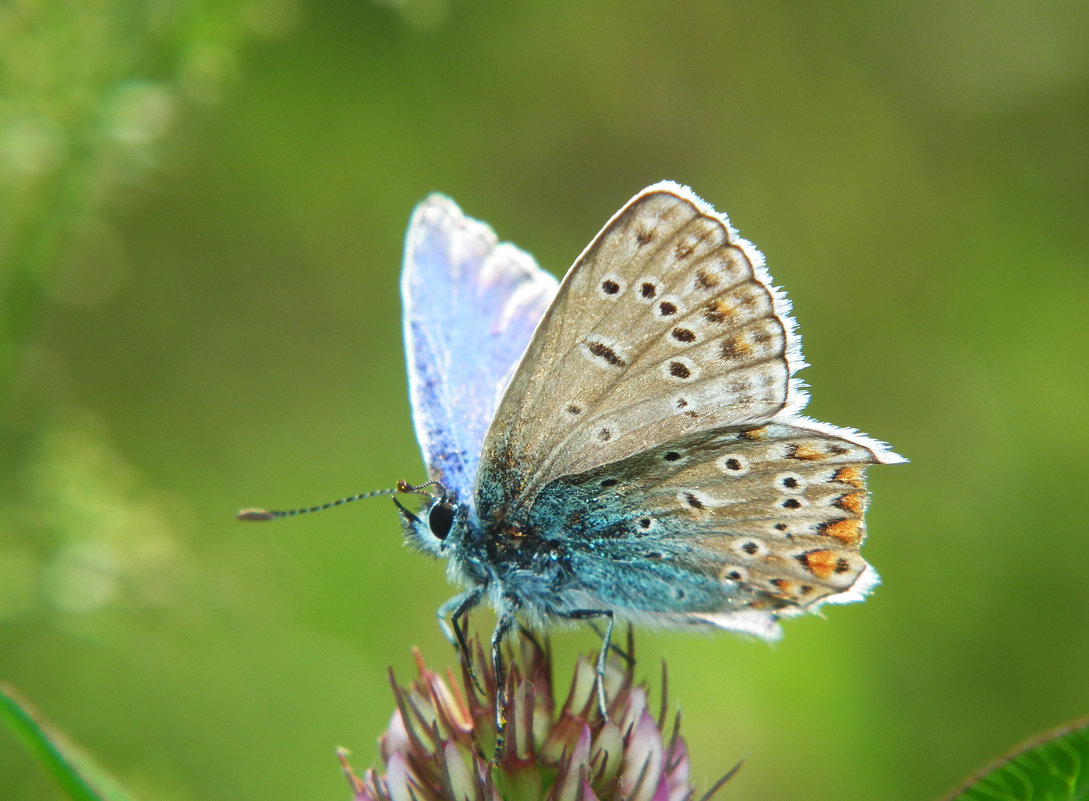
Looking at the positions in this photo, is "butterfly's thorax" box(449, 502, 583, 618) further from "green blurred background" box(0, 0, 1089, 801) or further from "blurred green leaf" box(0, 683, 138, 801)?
"green blurred background" box(0, 0, 1089, 801)

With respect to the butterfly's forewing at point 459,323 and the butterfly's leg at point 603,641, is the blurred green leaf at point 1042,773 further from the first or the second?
the butterfly's forewing at point 459,323

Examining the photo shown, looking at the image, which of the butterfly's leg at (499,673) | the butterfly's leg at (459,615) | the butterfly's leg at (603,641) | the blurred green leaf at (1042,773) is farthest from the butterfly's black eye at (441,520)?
the blurred green leaf at (1042,773)

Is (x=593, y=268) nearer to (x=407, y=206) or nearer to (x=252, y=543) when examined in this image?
(x=252, y=543)

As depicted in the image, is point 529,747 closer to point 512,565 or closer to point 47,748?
point 512,565

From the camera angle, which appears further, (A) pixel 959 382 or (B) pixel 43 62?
(A) pixel 959 382

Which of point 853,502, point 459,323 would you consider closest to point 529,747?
point 853,502

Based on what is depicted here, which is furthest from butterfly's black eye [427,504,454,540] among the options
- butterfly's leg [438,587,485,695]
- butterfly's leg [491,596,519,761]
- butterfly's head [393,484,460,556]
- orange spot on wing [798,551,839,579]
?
orange spot on wing [798,551,839,579]

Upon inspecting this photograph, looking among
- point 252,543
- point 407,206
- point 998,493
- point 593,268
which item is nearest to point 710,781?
point 998,493
